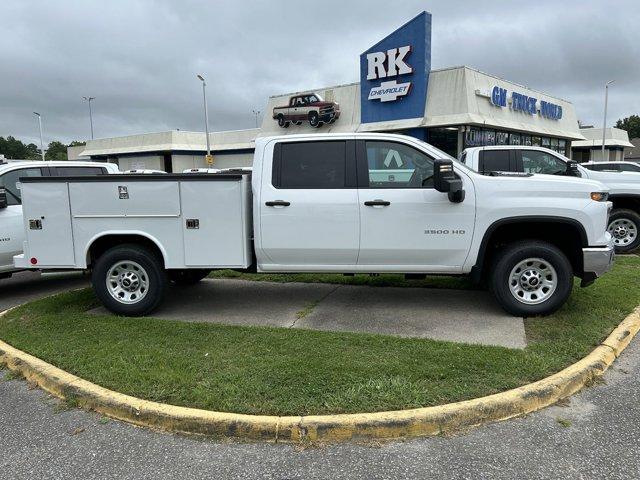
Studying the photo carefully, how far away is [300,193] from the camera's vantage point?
554cm

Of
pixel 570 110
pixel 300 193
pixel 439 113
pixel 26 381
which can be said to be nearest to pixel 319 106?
pixel 439 113

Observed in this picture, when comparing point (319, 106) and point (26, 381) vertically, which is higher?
point (319, 106)

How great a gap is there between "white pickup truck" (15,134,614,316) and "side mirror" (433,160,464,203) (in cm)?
6

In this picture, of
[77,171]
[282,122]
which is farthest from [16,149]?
[77,171]

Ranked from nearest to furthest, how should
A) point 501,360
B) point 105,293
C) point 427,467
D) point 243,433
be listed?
point 427,467 < point 243,433 < point 501,360 < point 105,293

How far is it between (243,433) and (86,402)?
1380 mm

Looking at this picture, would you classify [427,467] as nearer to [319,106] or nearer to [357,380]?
[357,380]

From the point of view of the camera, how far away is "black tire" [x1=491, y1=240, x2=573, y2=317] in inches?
211

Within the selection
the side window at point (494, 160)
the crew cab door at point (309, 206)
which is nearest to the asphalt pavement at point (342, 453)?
the crew cab door at point (309, 206)

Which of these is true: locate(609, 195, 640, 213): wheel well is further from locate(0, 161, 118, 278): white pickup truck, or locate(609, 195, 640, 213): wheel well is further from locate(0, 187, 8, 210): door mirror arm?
locate(0, 187, 8, 210): door mirror arm

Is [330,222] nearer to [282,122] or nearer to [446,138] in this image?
[446,138]

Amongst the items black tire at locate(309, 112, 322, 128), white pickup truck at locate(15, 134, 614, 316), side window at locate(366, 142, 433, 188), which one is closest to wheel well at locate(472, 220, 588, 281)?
white pickup truck at locate(15, 134, 614, 316)

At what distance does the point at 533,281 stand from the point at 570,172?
5257mm

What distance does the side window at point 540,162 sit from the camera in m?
9.84
